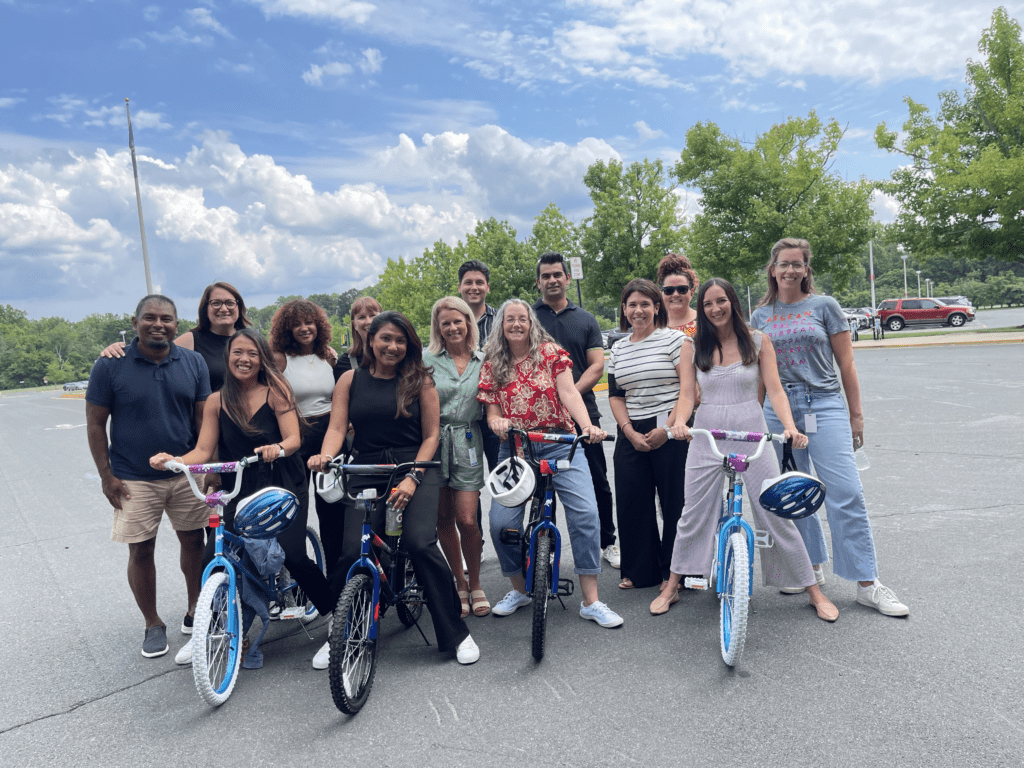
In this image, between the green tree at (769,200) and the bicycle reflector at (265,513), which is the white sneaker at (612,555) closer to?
the bicycle reflector at (265,513)

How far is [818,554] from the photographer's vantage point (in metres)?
4.35

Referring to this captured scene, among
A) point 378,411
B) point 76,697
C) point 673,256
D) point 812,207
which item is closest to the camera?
point 76,697

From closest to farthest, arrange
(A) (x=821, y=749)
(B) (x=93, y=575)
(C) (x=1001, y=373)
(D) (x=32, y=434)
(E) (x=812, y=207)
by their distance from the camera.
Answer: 1. (A) (x=821, y=749)
2. (B) (x=93, y=575)
3. (C) (x=1001, y=373)
4. (D) (x=32, y=434)
5. (E) (x=812, y=207)

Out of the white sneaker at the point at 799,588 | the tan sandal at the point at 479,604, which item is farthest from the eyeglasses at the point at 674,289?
the tan sandal at the point at 479,604

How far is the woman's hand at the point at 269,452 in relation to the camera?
3756 millimetres

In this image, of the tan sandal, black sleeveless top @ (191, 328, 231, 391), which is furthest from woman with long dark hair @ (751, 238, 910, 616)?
black sleeveless top @ (191, 328, 231, 391)

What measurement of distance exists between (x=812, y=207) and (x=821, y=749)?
2728cm

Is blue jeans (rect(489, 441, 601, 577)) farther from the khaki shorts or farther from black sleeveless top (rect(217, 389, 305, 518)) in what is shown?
the khaki shorts

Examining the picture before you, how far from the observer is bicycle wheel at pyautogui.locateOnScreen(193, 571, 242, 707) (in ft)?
10.7

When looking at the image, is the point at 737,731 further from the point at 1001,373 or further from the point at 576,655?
the point at 1001,373

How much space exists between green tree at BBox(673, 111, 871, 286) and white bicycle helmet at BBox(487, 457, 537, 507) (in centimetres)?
2506

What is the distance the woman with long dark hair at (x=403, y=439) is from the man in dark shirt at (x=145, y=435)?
3.24ft

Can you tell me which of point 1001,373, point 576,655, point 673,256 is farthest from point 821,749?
point 1001,373

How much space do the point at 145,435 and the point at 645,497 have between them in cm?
313
